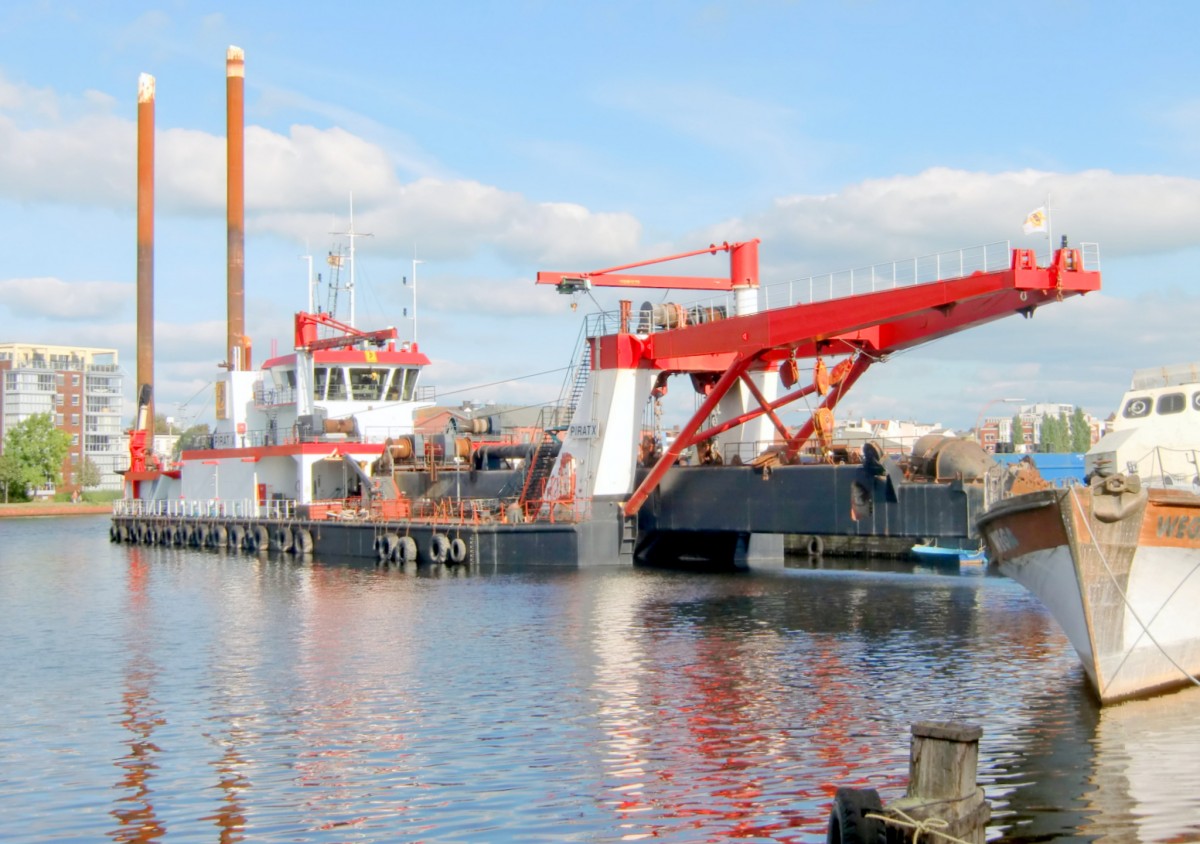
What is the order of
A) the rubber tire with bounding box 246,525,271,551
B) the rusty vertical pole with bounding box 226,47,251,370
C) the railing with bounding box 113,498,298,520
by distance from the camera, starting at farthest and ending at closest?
the rusty vertical pole with bounding box 226,47,251,370
the railing with bounding box 113,498,298,520
the rubber tire with bounding box 246,525,271,551

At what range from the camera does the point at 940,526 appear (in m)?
26.9

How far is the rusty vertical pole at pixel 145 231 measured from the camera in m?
69.5

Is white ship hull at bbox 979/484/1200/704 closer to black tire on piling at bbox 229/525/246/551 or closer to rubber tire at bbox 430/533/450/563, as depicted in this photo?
rubber tire at bbox 430/533/450/563

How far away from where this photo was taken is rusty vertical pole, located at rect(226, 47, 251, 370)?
6612 centimetres

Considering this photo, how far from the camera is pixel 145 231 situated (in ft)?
231

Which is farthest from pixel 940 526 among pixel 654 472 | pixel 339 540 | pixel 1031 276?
pixel 339 540

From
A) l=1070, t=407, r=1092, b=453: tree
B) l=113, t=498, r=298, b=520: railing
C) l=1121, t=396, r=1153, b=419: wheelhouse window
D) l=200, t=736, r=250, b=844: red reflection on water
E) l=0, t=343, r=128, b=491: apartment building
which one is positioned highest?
l=0, t=343, r=128, b=491: apartment building

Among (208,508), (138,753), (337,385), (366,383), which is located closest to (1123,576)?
→ (138,753)

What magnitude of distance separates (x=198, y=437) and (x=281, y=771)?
43.6 metres

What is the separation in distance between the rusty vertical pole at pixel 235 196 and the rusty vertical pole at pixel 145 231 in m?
5.22

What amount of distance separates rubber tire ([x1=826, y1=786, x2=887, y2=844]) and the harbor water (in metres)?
1.65

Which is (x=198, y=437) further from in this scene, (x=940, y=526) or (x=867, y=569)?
(x=940, y=526)

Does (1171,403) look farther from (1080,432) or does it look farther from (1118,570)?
(1080,432)

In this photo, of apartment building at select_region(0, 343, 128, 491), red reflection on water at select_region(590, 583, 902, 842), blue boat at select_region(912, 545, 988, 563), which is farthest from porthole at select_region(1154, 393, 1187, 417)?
apartment building at select_region(0, 343, 128, 491)
